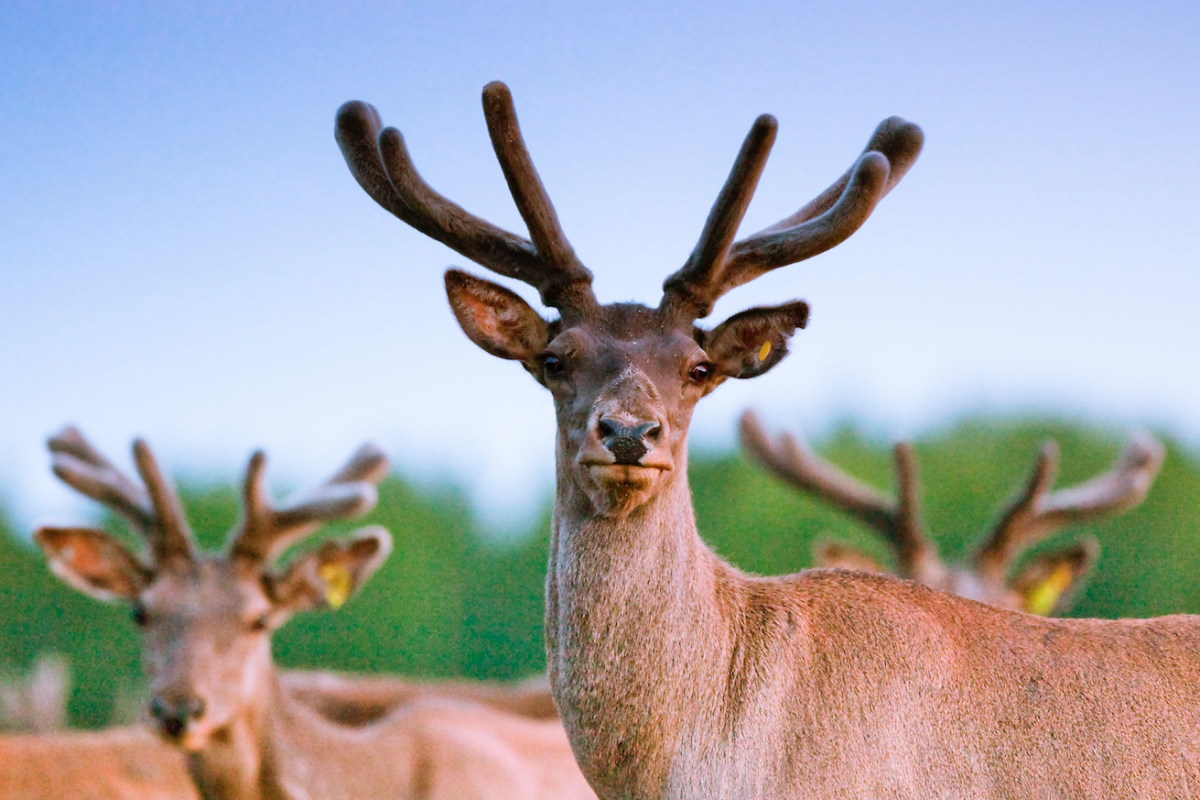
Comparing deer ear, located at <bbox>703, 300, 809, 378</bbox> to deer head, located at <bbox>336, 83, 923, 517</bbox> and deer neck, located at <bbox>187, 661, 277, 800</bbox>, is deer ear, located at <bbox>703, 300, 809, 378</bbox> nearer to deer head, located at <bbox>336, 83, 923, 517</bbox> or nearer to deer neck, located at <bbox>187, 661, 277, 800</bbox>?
deer head, located at <bbox>336, 83, 923, 517</bbox>

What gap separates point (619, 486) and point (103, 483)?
6.72m

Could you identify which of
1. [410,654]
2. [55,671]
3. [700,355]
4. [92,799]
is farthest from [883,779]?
[410,654]

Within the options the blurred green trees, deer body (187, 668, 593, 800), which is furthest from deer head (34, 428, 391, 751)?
the blurred green trees

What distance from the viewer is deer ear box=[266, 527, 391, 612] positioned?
8.88 metres

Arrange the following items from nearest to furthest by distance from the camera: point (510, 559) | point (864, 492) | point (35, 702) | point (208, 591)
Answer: point (208, 591), point (864, 492), point (35, 702), point (510, 559)

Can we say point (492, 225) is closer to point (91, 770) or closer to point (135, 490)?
point (135, 490)

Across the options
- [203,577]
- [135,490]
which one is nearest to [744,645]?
[203,577]

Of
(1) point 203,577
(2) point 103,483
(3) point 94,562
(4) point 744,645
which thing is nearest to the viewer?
(4) point 744,645

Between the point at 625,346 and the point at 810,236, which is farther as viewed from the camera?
the point at 810,236

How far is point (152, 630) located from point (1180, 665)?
610cm

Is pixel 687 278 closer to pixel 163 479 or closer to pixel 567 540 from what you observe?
pixel 567 540

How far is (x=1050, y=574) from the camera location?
11.4 m

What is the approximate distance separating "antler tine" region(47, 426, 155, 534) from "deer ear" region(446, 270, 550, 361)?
5.30 metres

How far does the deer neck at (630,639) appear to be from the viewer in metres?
4.33
